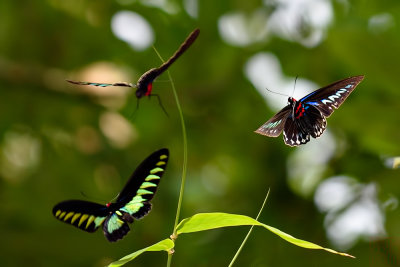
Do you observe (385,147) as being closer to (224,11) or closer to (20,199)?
(224,11)

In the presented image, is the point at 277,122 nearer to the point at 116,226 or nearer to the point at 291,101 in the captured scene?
the point at 291,101

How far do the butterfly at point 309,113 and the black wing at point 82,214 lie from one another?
0.70ft

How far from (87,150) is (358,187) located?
3.34ft

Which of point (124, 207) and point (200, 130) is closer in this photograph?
point (124, 207)

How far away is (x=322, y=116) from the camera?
539mm

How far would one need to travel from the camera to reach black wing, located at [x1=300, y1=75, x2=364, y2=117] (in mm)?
521

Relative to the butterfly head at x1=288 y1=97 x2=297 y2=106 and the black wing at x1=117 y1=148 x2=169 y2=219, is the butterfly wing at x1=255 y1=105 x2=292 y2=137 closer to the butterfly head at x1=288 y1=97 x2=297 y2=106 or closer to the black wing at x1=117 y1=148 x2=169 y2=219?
the butterfly head at x1=288 y1=97 x2=297 y2=106

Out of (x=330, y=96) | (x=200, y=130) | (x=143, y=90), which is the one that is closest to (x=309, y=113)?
(x=330, y=96)

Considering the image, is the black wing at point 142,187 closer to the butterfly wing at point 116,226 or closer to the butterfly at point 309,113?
the butterfly wing at point 116,226

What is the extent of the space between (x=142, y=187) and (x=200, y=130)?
1514mm

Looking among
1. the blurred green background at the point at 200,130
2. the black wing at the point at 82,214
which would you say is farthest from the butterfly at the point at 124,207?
the blurred green background at the point at 200,130

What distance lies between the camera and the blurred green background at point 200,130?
165 centimetres

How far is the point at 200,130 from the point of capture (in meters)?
2.10

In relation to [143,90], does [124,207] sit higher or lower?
lower
